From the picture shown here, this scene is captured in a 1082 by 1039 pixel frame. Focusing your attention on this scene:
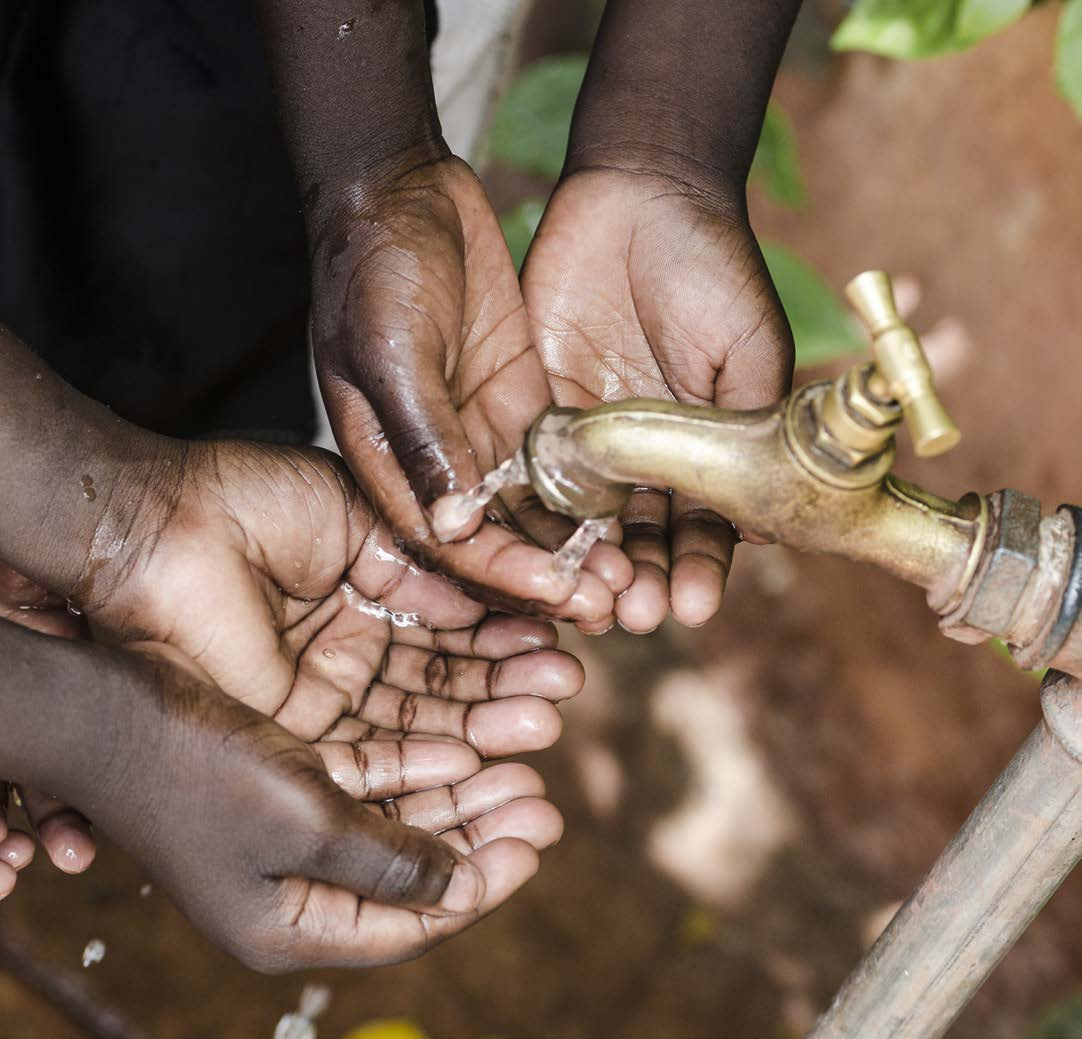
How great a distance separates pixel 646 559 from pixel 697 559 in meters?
0.06

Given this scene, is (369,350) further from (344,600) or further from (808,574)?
(808,574)

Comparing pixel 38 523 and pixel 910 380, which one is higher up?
pixel 910 380

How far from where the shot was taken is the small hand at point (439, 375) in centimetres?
118

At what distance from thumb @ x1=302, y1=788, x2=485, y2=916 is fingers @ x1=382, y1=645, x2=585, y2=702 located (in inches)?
9.5

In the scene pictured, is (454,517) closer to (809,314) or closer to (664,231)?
(664,231)

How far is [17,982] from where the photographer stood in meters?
1.53

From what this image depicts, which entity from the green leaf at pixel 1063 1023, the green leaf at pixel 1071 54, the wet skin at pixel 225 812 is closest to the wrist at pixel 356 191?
the wet skin at pixel 225 812

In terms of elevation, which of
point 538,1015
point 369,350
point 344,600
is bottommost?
point 538,1015

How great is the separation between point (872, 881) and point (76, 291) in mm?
1861

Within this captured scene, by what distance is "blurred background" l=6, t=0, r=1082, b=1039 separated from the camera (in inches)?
66.4

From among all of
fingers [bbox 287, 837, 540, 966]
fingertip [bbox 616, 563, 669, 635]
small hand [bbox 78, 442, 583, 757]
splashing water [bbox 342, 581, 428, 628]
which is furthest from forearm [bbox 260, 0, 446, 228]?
fingers [bbox 287, 837, 540, 966]

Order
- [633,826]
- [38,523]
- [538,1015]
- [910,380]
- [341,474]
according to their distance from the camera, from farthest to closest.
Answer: [633,826] < [538,1015] < [341,474] < [38,523] < [910,380]

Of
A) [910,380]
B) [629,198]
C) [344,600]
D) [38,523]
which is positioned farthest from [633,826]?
[910,380]

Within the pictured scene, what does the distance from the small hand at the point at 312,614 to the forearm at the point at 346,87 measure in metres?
0.35
